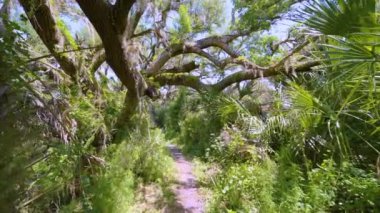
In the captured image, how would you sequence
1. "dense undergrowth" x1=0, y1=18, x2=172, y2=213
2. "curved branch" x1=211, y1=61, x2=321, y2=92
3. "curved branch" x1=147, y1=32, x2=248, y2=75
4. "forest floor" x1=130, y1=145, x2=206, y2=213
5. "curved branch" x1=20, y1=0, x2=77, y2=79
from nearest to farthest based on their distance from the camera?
"dense undergrowth" x1=0, y1=18, x2=172, y2=213
"curved branch" x1=20, y1=0, x2=77, y2=79
"forest floor" x1=130, y1=145, x2=206, y2=213
"curved branch" x1=211, y1=61, x2=321, y2=92
"curved branch" x1=147, y1=32, x2=248, y2=75

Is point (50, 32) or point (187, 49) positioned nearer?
point (50, 32)

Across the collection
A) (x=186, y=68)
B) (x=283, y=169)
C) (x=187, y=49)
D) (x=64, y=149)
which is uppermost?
(x=187, y=49)

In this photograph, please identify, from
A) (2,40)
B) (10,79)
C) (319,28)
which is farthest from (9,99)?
(319,28)

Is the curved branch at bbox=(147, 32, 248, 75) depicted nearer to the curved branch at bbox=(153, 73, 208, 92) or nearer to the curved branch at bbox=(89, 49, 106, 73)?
the curved branch at bbox=(153, 73, 208, 92)

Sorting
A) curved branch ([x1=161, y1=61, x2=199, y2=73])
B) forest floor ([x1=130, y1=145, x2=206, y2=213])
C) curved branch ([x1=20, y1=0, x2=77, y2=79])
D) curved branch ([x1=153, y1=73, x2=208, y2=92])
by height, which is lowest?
forest floor ([x1=130, y1=145, x2=206, y2=213])

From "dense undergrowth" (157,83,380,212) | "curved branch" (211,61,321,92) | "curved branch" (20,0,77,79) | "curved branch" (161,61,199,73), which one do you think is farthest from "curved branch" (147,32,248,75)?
"curved branch" (20,0,77,79)

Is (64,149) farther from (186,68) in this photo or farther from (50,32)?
(186,68)

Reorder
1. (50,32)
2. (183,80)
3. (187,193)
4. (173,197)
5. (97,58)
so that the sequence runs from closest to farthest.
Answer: (50,32), (97,58), (173,197), (187,193), (183,80)

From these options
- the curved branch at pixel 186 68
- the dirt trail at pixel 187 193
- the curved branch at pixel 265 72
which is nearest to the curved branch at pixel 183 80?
the curved branch at pixel 186 68

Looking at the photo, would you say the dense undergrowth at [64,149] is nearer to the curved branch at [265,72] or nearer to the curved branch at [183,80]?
the curved branch at [183,80]

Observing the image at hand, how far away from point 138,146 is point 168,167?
3.14 feet

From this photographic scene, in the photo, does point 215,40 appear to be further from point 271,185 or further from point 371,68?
point 371,68

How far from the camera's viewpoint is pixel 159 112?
20.8 m

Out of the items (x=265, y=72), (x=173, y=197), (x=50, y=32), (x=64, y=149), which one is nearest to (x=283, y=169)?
(x=173, y=197)
